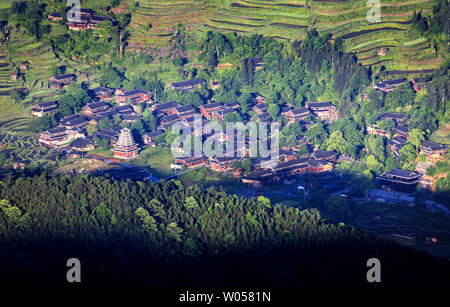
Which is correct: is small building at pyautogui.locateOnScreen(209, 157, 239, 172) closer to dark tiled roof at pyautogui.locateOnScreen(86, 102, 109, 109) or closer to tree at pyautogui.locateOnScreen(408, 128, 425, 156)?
dark tiled roof at pyautogui.locateOnScreen(86, 102, 109, 109)

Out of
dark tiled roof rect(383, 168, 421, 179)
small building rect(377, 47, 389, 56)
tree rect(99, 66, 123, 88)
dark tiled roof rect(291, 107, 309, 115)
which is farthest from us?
tree rect(99, 66, 123, 88)

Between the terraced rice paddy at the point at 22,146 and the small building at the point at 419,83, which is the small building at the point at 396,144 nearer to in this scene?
the small building at the point at 419,83

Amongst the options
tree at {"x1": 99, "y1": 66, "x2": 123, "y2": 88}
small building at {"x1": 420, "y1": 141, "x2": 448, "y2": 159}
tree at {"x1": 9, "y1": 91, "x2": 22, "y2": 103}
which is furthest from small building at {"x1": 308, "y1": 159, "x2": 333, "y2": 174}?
tree at {"x1": 9, "y1": 91, "x2": 22, "y2": 103}

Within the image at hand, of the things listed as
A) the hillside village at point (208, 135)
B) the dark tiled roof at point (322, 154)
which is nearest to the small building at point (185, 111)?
the hillside village at point (208, 135)

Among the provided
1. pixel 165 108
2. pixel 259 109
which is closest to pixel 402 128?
pixel 259 109

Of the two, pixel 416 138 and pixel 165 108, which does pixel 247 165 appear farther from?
pixel 416 138

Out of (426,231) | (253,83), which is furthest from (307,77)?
(426,231)
